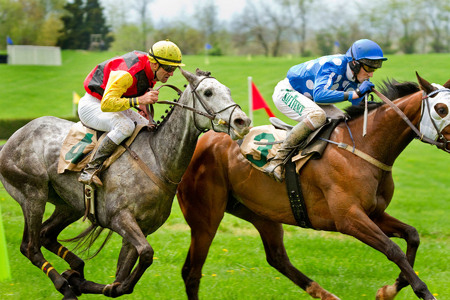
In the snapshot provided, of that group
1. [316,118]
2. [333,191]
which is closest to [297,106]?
[316,118]

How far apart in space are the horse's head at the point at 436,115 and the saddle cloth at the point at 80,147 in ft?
8.20

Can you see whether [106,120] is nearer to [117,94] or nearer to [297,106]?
[117,94]

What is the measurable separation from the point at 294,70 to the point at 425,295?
2.38 metres

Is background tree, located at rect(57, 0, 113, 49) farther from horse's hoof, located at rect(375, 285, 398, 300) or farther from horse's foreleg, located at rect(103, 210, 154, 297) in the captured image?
horse's hoof, located at rect(375, 285, 398, 300)

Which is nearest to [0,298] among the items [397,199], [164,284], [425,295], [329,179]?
[164,284]

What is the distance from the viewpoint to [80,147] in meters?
5.36

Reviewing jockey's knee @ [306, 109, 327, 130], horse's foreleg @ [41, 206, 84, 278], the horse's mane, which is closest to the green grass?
horse's foreleg @ [41, 206, 84, 278]

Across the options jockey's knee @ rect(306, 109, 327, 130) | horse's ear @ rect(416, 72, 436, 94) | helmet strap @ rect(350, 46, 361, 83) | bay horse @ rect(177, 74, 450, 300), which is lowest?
bay horse @ rect(177, 74, 450, 300)

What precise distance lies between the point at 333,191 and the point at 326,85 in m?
0.96

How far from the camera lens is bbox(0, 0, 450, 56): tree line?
50.2 metres

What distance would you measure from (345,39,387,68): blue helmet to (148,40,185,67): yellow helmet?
5.23 feet

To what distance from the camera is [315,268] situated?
671cm

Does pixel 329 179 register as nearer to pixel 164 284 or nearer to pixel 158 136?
pixel 158 136

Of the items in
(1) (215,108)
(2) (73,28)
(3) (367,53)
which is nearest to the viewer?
(1) (215,108)
